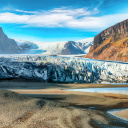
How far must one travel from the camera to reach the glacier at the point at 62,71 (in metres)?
27.4

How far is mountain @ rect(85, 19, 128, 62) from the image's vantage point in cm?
5642

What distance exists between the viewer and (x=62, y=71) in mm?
28938

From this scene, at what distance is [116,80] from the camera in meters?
27.6

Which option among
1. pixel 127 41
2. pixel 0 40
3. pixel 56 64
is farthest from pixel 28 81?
pixel 0 40

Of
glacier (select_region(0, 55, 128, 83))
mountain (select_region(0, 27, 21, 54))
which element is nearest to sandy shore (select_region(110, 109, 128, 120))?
glacier (select_region(0, 55, 128, 83))

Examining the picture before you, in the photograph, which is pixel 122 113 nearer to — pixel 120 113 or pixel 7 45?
pixel 120 113

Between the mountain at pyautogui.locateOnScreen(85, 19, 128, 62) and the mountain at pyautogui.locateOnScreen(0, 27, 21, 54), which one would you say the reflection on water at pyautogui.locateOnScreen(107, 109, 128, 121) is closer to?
the mountain at pyautogui.locateOnScreen(85, 19, 128, 62)

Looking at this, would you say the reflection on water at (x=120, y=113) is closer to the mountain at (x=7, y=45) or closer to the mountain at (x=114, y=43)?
the mountain at (x=114, y=43)

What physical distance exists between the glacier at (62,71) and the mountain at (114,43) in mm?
25146

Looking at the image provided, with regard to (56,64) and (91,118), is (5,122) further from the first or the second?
(56,64)

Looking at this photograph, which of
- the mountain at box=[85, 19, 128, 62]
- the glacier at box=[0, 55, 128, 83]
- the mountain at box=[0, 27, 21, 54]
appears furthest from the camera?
the mountain at box=[0, 27, 21, 54]

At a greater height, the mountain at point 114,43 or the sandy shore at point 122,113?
the mountain at point 114,43

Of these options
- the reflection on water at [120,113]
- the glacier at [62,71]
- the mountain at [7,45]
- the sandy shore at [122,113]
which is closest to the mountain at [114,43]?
the glacier at [62,71]

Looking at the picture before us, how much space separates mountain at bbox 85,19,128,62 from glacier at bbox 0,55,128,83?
2515cm
